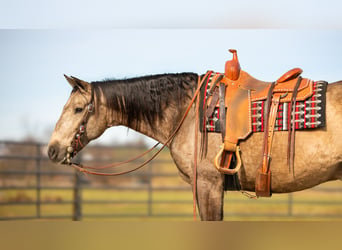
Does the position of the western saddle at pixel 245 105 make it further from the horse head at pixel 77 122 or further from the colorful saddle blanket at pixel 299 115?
the horse head at pixel 77 122

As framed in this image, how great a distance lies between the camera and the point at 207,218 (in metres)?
2.17

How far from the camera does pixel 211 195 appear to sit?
2166 millimetres

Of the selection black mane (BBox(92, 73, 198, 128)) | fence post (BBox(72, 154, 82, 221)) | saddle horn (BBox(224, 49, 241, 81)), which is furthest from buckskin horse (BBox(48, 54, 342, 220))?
fence post (BBox(72, 154, 82, 221))

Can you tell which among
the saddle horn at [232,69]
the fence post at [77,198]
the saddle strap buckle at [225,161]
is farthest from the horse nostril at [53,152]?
the fence post at [77,198]

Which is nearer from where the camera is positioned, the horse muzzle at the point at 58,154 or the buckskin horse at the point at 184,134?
the buckskin horse at the point at 184,134

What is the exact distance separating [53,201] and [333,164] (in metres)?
4.97

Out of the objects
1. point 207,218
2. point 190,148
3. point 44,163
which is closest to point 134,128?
point 190,148

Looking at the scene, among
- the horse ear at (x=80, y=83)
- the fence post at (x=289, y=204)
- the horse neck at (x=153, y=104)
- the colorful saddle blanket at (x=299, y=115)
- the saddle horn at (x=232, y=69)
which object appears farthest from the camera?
the fence post at (x=289, y=204)

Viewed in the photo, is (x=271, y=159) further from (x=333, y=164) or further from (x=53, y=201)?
(x=53, y=201)

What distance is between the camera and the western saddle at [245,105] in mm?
2129

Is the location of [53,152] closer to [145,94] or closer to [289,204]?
[145,94]

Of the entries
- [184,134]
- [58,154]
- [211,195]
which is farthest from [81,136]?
[211,195]

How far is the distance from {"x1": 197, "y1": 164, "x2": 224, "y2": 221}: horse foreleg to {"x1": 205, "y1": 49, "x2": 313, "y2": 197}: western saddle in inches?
4.4

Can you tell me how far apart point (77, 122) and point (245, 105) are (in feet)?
4.42
